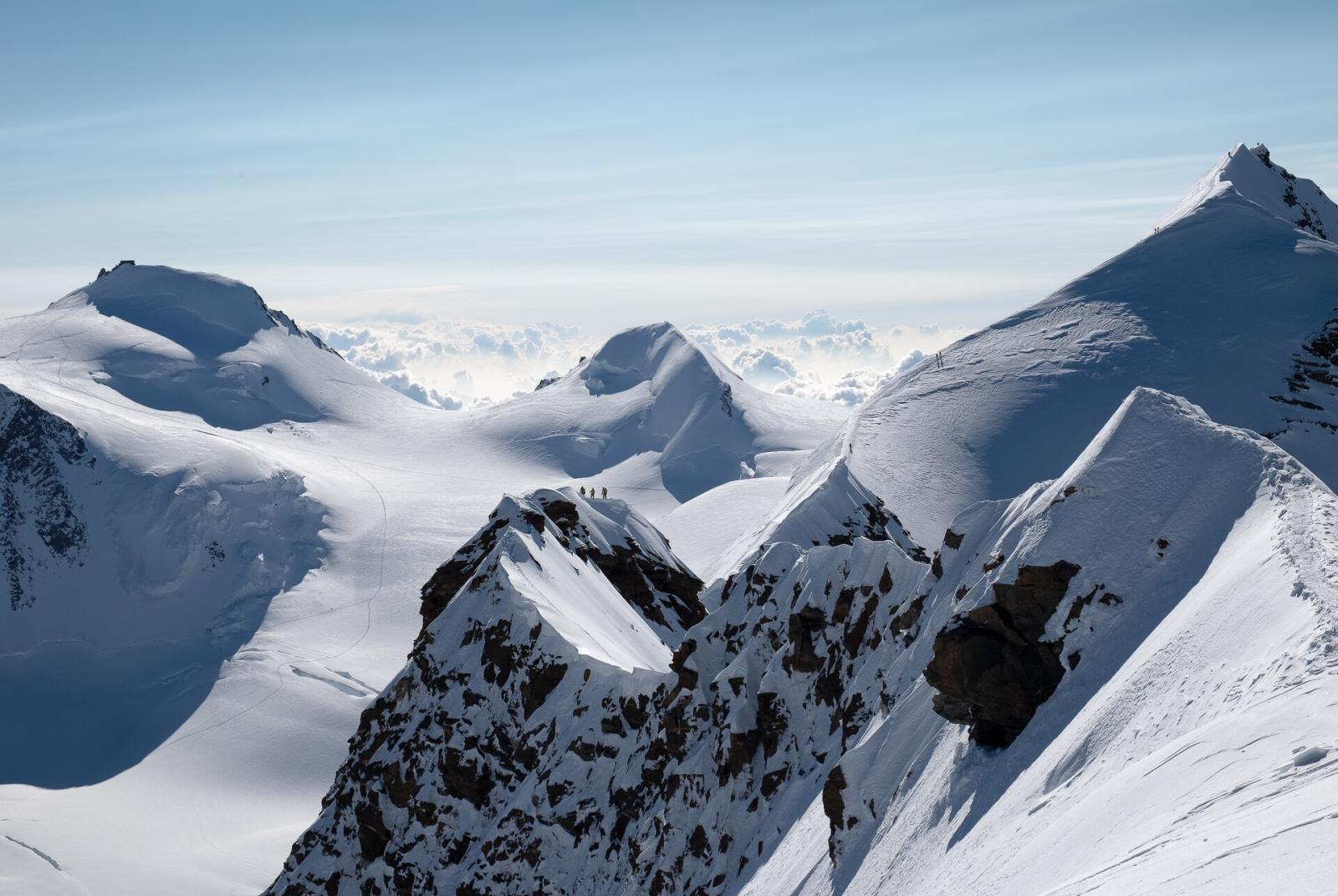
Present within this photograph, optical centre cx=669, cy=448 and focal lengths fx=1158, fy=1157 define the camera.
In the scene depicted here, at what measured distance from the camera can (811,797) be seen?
144 feet

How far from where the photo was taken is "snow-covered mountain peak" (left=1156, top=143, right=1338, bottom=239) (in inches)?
4782

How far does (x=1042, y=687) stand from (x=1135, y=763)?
23.0 ft

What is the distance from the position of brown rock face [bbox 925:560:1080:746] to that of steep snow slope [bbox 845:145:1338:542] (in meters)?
49.9

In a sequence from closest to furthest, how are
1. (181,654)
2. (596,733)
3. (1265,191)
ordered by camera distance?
(596,733) < (1265,191) < (181,654)

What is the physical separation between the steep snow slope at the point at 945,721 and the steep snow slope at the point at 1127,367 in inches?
1393

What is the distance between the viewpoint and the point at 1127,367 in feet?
316

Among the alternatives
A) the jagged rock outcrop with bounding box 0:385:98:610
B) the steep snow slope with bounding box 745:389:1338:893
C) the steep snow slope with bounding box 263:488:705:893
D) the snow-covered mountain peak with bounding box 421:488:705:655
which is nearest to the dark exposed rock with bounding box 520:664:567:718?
the steep snow slope with bounding box 263:488:705:893

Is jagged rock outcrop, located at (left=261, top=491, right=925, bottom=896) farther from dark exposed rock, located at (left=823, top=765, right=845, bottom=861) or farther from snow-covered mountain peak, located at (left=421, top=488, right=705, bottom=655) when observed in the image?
dark exposed rock, located at (left=823, top=765, right=845, bottom=861)

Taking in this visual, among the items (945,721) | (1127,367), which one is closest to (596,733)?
(945,721)

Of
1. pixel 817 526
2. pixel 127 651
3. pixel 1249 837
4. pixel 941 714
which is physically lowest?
pixel 127 651

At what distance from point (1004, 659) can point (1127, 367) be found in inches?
2839

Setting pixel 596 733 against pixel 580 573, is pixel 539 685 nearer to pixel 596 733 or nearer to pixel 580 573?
pixel 596 733

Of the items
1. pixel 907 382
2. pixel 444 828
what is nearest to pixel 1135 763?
pixel 444 828

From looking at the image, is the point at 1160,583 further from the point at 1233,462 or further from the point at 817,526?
the point at 817,526
